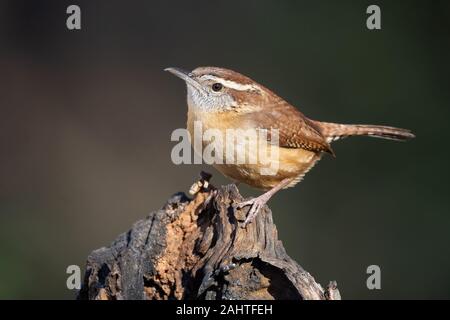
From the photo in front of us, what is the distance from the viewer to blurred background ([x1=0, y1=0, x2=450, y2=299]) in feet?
23.4

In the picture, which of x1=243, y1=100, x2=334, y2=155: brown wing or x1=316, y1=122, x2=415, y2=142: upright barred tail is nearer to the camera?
x1=243, y1=100, x2=334, y2=155: brown wing

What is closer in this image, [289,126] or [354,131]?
[289,126]

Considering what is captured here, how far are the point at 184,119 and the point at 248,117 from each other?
155 inches

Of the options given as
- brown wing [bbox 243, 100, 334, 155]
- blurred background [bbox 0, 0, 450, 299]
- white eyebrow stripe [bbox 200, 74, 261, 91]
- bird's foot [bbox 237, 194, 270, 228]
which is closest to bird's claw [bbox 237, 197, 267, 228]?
bird's foot [bbox 237, 194, 270, 228]

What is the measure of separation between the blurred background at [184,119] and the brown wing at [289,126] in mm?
2221

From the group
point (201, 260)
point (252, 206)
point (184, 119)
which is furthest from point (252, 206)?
point (184, 119)

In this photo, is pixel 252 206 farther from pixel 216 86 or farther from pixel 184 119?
pixel 184 119

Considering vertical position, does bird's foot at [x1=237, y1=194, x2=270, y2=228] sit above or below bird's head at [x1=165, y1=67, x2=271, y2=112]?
below

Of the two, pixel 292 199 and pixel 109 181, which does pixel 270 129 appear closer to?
pixel 292 199

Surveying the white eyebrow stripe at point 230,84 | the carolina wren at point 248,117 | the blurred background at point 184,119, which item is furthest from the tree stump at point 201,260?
the blurred background at point 184,119

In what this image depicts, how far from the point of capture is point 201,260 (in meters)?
3.67

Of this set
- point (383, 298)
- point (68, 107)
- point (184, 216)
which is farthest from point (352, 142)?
point (184, 216)

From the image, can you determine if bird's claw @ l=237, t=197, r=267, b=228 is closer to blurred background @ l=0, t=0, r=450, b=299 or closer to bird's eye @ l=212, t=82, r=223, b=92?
bird's eye @ l=212, t=82, r=223, b=92

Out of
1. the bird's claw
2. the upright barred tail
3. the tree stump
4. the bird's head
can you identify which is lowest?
the tree stump
